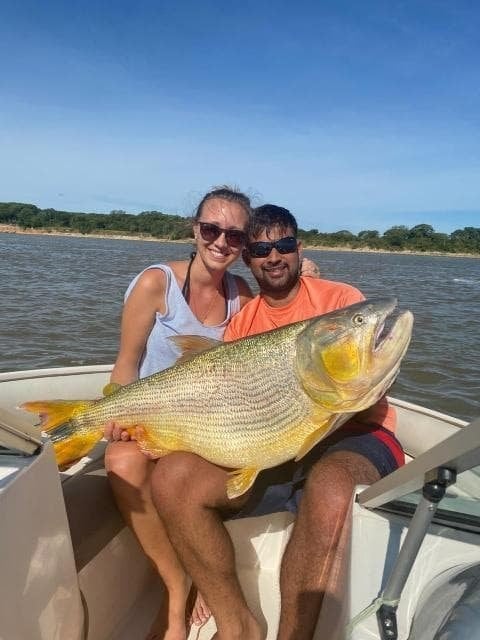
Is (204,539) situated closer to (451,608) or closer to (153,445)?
(153,445)

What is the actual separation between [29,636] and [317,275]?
271 cm

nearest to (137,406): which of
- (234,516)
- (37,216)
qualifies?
(234,516)

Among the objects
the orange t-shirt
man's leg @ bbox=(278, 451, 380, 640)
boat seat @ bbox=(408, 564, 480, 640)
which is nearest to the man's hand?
the orange t-shirt

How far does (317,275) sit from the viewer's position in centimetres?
376

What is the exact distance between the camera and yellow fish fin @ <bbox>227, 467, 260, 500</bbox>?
248 cm

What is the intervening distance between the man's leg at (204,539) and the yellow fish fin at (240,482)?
104mm

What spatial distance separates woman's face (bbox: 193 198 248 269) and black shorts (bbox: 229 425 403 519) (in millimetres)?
1305

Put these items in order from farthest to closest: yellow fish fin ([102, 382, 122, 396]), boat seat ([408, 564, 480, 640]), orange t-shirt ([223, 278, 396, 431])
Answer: orange t-shirt ([223, 278, 396, 431]), yellow fish fin ([102, 382, 122, 396]), boat seat ([408, 564, 480, 640])

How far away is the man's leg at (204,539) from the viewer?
2471 millimetres

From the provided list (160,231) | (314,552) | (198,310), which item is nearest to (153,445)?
(314,552)

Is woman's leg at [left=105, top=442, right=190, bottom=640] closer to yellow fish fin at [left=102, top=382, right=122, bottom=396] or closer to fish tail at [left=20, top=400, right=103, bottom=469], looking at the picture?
fish tail at [left=20, top=400, right=103, bottom=469]

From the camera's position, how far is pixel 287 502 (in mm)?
3031

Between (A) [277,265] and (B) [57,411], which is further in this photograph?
(A) [277,265]

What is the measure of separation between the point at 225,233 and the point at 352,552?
209 centimetres
